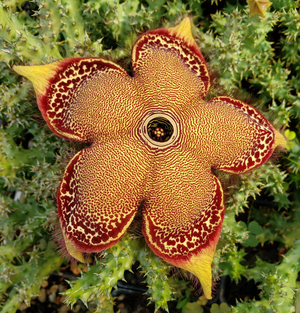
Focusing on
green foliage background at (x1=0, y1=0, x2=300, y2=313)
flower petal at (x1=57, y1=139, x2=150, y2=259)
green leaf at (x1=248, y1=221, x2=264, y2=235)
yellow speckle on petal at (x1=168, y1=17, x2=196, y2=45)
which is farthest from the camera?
green leaf at (x1=248, y1=221, x2=264, y2=235)

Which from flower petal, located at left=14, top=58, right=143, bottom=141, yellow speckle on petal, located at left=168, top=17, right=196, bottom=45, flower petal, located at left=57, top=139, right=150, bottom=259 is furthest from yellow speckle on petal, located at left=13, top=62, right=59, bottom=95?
yellow speckle on petal, located at left=168, top=17, right=196, bottom=45

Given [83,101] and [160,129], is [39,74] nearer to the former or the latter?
[83,101]

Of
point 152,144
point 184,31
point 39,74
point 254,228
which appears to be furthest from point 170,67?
point 254,228

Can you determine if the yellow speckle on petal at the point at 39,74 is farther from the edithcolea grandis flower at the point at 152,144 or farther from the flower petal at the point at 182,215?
the flower petal at the point at 182,215

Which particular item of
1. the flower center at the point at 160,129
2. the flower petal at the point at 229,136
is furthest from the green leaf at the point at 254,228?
the flower center at the point at 160,129

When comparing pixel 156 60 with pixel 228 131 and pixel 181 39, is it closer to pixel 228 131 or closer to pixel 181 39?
pixel 181 39

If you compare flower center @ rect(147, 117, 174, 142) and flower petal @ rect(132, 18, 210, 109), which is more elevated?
flower petal @ rect(132, 18, 210, 109)

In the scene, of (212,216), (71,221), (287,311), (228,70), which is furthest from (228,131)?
(287,311)

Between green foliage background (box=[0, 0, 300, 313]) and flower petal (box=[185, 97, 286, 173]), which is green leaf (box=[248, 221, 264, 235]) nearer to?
green foliage background (box=[0, 0, 300, 313])
